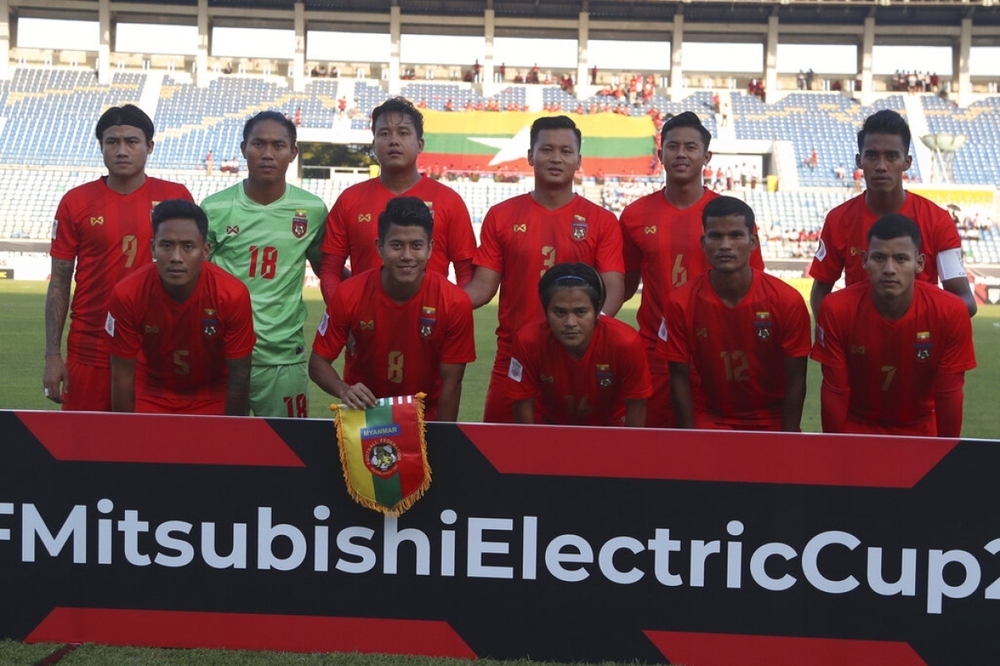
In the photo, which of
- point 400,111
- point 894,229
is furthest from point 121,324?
point 894,229

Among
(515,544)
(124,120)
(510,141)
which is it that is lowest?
(515,544)

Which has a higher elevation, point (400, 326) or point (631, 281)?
point (631, 281)

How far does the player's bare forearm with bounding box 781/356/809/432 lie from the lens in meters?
4.22

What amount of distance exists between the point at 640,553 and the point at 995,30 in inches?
1839

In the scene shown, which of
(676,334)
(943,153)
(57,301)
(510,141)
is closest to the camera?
(676,334)

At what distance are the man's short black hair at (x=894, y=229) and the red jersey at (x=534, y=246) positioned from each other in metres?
1.20

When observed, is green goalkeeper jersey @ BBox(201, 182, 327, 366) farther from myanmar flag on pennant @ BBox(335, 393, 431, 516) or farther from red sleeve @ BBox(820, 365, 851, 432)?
red sleeve @ BBox(820, 365, 851, 432)

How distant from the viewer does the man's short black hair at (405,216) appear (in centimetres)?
400

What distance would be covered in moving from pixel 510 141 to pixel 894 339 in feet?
123

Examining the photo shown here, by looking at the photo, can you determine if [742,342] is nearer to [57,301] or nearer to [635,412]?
[635,412]

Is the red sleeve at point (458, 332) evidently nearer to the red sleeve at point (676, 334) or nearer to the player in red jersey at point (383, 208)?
the player in red jersey at point (383, 208)

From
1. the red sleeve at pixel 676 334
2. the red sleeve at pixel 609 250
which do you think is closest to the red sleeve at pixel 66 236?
the red sleeve at pixel 609 250

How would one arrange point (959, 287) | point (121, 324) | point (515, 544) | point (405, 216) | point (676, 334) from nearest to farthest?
point (515, 544) → point (405, 216) → point (121, 324) → point (676, 334) → point (959, 287)

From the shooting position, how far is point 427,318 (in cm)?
412
